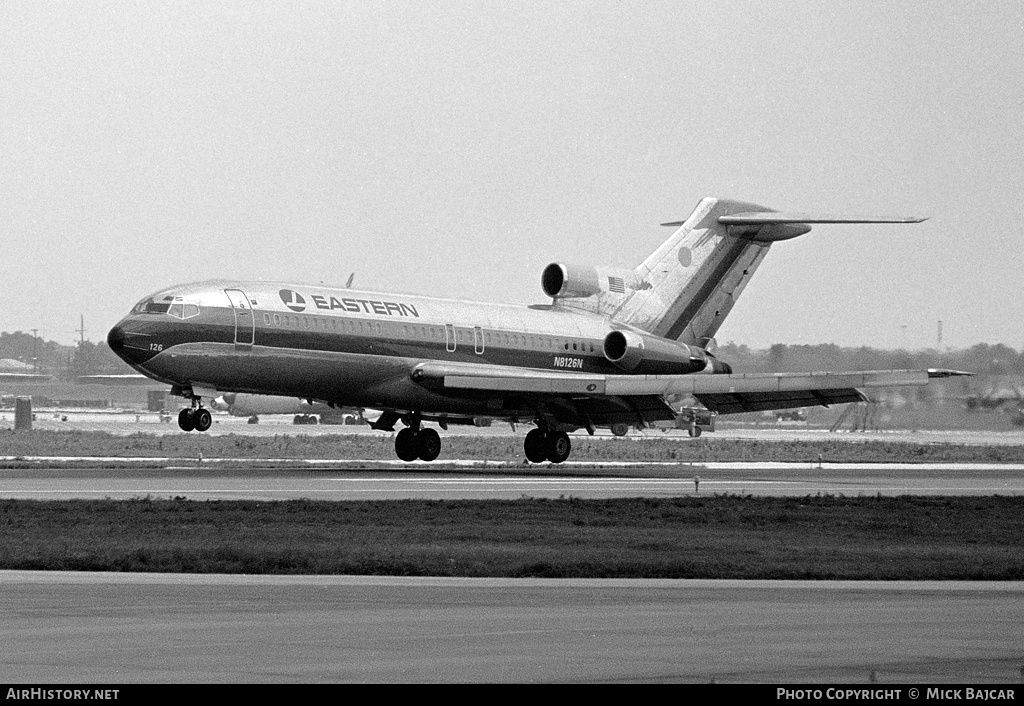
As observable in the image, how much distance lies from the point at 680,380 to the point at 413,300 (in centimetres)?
772

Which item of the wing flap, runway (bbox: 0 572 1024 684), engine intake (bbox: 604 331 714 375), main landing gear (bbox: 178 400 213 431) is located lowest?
runway (bbox: 0 572 1024 684)

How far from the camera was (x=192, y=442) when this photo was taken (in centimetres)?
6181

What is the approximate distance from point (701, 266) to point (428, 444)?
444 inches

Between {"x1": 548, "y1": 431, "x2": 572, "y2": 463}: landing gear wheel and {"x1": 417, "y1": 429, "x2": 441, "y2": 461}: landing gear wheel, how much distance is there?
329 cm

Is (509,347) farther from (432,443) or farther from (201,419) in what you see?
(201,419)

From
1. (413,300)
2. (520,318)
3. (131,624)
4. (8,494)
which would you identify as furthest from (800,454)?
(131,624)

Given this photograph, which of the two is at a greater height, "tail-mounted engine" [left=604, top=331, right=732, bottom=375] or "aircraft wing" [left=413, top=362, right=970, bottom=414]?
"tail-mounted engine" [left=604, top=331, right=732, bottom=375]

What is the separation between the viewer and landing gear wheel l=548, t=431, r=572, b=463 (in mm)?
45219

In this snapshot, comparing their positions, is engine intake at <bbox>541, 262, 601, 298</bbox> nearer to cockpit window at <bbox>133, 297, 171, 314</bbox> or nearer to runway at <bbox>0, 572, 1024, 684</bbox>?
cockpit window at <bbox>133, 297, 171, 314</bbox>

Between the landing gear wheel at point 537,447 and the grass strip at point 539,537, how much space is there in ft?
52.6

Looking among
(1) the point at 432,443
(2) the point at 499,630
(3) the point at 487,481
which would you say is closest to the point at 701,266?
(1) the point at 432,443

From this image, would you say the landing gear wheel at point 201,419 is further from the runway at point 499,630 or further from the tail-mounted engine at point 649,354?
the runway at point 499,630

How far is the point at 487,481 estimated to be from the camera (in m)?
36.7

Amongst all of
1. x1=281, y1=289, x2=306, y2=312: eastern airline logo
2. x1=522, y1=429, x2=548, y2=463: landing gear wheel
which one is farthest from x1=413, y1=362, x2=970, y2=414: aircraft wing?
x1=281, y1=289, x2=306, y2=312: eastern airline logo
